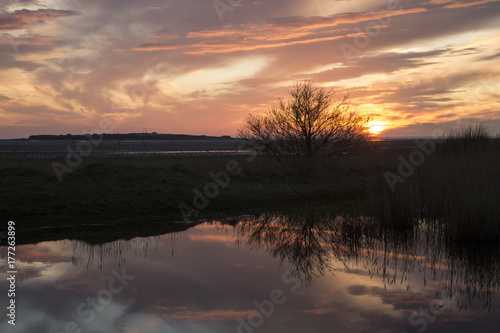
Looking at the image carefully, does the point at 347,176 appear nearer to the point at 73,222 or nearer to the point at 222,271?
the point at 73,222

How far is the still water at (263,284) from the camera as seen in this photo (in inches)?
250

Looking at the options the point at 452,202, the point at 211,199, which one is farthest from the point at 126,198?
the point at 452,202

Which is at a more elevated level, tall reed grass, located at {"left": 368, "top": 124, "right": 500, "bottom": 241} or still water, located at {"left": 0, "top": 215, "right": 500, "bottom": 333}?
tall reed grass, located at {"left": 368, "top": 124, "right": 500, "bottom": 241}

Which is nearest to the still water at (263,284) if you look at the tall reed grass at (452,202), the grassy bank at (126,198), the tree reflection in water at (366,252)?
the tree reflection in water at (366,252)

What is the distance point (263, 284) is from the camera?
26.7 feet

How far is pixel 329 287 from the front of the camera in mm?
7910

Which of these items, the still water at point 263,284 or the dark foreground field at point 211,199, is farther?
the dark foreground field at point 211,199

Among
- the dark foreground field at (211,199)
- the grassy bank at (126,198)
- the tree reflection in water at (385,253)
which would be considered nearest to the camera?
the tree reflection in water at (385,253)

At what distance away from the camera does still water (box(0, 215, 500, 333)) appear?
6344 millimetres

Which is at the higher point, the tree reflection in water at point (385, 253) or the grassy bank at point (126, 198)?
the grassy bank at point (126, 198)

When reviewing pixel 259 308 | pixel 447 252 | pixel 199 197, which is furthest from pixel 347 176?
pixel 259 308

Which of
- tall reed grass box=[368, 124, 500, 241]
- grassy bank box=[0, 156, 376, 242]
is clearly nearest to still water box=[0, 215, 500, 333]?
tall reed grass box=[368, 124, 500, 241]

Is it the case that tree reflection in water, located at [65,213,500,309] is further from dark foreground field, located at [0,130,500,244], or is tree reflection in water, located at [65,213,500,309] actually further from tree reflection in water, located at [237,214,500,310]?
dark foreground field, located at [0,130,500,244]

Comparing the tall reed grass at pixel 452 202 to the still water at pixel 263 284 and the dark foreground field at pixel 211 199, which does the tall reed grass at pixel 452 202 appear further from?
the still water at pixel 263 284
